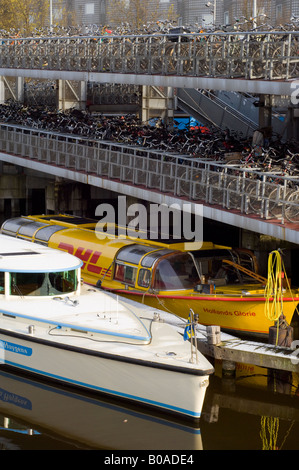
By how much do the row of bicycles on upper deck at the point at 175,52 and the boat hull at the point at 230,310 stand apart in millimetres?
5400

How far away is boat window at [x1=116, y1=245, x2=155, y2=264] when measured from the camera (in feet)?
74.6

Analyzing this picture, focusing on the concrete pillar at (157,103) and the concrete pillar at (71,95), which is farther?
the concrete pillar at (71,95)

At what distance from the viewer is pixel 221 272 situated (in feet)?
74.8

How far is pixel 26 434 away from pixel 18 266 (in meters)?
4.39

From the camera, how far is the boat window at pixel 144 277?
73.4ft

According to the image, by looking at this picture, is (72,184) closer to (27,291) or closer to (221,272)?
(221,272)

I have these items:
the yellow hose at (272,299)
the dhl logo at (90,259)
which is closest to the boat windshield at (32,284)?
the dhl logo at (90,259)

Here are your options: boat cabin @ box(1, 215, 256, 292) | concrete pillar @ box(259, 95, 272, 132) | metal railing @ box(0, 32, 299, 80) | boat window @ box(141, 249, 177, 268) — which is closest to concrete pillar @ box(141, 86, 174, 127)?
metal railing @ box(0, 32, 299, 80)

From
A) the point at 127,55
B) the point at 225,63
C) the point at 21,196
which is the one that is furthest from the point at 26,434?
the point at 21,196

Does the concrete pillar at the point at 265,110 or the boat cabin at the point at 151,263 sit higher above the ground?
the concrete pillar at the point at 265,110

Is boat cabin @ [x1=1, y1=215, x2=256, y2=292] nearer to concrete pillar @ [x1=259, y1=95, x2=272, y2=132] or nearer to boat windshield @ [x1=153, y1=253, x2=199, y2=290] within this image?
boat windshield @ [x1=153, y1=253, x2=199, y2=290]
